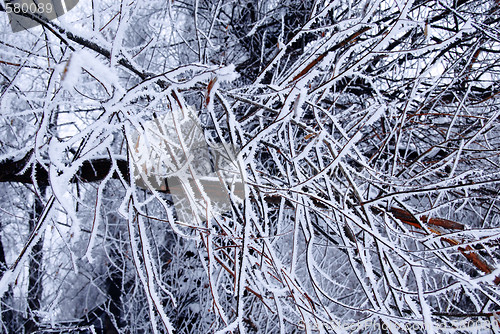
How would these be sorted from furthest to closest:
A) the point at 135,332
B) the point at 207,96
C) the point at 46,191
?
the point at 46,191 → the point at 135,332 → the point at 207,96

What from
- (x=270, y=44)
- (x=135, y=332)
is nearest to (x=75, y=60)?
(x=270, y=44)

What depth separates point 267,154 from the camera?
12.6 ft

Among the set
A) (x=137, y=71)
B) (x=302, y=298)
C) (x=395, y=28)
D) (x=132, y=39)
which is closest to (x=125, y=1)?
(x=137, y=71)

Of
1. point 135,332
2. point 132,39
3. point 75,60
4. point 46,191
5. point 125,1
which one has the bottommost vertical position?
point 135,332

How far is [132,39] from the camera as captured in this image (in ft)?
20.8

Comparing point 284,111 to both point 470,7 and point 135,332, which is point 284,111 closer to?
point 470,7

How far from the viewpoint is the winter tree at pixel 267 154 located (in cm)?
98

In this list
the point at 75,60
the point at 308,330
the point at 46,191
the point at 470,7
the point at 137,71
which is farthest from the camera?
the point at 46,191

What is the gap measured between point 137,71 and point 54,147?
0.49 m

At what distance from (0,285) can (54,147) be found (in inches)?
16.6

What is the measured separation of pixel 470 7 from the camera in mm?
3141

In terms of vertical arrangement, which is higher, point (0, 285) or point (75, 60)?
point (75, 60)

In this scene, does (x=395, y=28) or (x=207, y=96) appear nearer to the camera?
(x=207, y=96)

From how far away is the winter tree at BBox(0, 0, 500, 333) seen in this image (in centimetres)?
98
